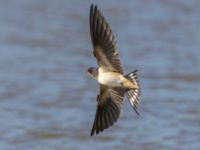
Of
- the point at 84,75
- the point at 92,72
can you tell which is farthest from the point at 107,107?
the point at 84,75

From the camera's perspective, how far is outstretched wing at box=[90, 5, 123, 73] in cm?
428

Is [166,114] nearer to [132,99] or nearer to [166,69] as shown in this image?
[166,69]

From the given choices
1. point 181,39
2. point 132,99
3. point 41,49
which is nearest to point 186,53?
point 181,39

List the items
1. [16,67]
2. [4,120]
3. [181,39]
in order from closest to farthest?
1. [4,120]
2. [16,67]
3. [181,39]

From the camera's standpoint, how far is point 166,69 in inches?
278

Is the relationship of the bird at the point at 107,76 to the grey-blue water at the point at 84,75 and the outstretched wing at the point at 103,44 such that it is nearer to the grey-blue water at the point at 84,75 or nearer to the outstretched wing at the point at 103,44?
the outstretched wing at the point at 103,44

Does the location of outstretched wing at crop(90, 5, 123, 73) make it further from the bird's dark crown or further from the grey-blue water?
the grey-blue water

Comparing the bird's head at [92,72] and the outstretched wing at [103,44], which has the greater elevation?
the outstretched wing at [103,44]

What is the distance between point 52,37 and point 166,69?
1.28 metres

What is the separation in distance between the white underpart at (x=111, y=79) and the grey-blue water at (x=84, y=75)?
157 centimetres

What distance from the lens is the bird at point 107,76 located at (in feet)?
13.8

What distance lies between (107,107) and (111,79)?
1.02ft

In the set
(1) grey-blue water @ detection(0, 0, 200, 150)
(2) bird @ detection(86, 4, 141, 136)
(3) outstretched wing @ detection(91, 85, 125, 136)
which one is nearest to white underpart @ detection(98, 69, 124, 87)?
(2) bird @ detection(86, 4, 141, 136)

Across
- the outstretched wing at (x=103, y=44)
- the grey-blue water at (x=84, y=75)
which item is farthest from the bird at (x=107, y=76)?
the grey-blue water at (x=84, y=75)
